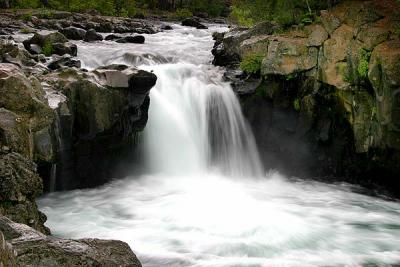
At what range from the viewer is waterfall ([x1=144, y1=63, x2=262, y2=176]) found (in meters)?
13.1

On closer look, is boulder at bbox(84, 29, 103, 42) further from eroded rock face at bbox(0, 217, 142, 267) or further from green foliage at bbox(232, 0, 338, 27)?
eroded rock face at bbox(0, 217, 142, 267)

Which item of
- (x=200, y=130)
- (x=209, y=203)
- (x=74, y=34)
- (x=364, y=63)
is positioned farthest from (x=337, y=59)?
(x=74, y=34)

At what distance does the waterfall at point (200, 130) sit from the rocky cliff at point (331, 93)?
0.48 m

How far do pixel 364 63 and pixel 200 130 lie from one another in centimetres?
505

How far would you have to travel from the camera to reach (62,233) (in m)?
8.30

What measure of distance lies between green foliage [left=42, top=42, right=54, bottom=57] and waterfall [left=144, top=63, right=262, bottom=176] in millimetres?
3978

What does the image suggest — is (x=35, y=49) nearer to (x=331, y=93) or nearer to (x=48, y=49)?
(x=48, y=49)

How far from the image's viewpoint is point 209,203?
33.3 ft

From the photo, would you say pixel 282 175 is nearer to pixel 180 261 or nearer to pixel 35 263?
pixel 180 261

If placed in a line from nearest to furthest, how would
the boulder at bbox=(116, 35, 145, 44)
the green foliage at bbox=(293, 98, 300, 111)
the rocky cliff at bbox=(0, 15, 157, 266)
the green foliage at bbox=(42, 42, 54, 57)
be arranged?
the rocky cliff at bbox=(0, 15, 157, 266)
the green foliage at bbox=(293, 98, 300, 111)
the green foliage at bbox=(42, 42, 54, 57)
the boulder at bbox=(116, 35, 145, 44)

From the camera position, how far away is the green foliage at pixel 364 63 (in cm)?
1099

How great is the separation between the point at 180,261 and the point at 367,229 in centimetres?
434

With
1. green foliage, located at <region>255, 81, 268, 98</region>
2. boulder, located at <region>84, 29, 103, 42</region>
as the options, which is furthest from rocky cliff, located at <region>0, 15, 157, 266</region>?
boulder, located at <region>84, 29, 103, 42</region>

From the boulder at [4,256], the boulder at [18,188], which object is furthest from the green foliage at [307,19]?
the boulder at [4,256]
